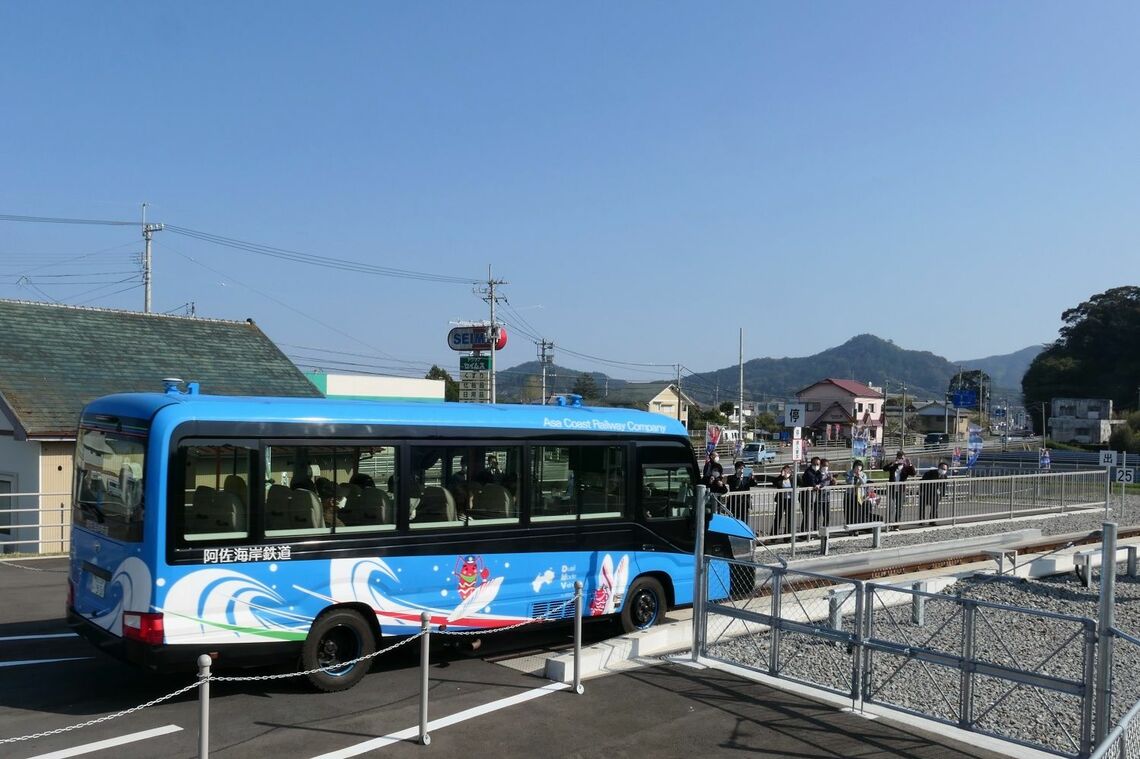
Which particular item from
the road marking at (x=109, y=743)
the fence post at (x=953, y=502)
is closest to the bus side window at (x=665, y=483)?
the road marking at (x=109, y=743)

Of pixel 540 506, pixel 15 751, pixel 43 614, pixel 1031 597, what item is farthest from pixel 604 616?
pixel 1031 597

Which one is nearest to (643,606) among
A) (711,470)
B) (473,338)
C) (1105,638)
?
(1105,638)

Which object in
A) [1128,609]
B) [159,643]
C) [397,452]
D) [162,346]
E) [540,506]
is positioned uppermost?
[162,346]

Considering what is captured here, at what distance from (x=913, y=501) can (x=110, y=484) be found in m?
18.8

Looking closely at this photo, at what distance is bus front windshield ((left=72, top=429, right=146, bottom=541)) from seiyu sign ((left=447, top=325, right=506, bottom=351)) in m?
53.7

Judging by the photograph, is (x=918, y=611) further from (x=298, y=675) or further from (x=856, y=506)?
(x=298, y=675)

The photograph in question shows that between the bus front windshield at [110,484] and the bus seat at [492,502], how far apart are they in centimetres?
342

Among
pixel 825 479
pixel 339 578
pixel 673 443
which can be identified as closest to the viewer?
pixel 339 578

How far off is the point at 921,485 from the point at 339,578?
17.0m

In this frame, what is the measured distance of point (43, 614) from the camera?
12578 millimetres

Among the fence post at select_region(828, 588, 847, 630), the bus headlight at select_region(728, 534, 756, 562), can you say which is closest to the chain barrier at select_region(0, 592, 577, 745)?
the fence post at select_region(828, 588, 847, 630)

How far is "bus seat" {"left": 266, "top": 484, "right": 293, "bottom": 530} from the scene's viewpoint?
8.93 meters

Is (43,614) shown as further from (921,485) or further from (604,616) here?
(921,485)

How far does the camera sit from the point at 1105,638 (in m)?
7.23
